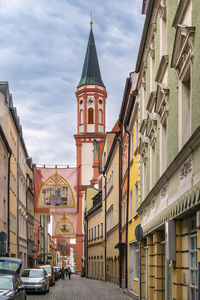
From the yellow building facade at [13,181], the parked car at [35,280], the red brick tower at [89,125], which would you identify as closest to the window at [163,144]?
the parked car at [35,280]

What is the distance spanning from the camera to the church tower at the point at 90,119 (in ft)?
250

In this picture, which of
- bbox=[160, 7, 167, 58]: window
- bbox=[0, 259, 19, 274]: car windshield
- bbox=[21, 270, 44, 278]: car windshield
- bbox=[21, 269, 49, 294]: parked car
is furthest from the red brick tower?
bbox=[160, 7, 167, 58]: window

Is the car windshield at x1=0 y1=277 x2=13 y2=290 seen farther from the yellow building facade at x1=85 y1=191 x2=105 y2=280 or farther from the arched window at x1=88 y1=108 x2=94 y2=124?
the arched window at x1=88 y1=108 x2=94 y2=124

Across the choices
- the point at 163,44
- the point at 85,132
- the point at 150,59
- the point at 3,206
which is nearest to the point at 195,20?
the point at 163,44

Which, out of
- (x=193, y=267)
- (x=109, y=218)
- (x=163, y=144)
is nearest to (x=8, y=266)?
(x=163, y=144)

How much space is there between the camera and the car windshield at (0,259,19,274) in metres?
23.5

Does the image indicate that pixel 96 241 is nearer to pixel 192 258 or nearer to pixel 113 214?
pixel 113 214

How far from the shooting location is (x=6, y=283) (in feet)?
46.3

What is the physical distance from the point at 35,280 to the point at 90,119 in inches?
2053

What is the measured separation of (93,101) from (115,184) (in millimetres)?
41437

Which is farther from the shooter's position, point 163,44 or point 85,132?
point 85,132

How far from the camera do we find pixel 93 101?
78438 millimetres

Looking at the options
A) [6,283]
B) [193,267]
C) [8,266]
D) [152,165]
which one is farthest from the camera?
[8,266]

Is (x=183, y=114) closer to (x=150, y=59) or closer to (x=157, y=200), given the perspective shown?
(x=157, y=200)
